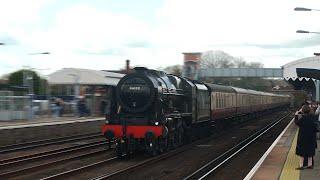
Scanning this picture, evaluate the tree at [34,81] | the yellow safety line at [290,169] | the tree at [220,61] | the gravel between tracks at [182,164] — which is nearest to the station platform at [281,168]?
the yellow safety line at [290,169]

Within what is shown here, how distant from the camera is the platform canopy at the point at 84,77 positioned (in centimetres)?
3844

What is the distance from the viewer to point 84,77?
136ft

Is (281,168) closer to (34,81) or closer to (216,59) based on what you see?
(34,81)

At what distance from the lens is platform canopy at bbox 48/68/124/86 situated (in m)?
38.4

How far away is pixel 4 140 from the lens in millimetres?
21594

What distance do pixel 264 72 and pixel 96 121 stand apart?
51.2 metres

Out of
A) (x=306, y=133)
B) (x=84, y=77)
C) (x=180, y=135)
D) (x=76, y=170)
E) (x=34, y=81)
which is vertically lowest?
(x=76, y=170)

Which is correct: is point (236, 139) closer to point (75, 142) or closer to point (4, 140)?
point (75, 142)

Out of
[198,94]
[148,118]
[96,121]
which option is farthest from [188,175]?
[96,121]

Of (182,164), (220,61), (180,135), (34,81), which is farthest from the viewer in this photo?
(220,61)

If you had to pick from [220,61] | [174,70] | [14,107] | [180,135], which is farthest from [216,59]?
[180,135]

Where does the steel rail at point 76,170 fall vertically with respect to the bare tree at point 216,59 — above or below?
below

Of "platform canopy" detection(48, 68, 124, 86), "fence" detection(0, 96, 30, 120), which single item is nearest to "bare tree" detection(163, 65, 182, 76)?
"platform canopy" detection(48, 68, 124, 86)

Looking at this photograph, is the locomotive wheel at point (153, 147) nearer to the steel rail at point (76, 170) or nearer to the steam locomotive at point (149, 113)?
the steam locomotive at point (149, 113)
